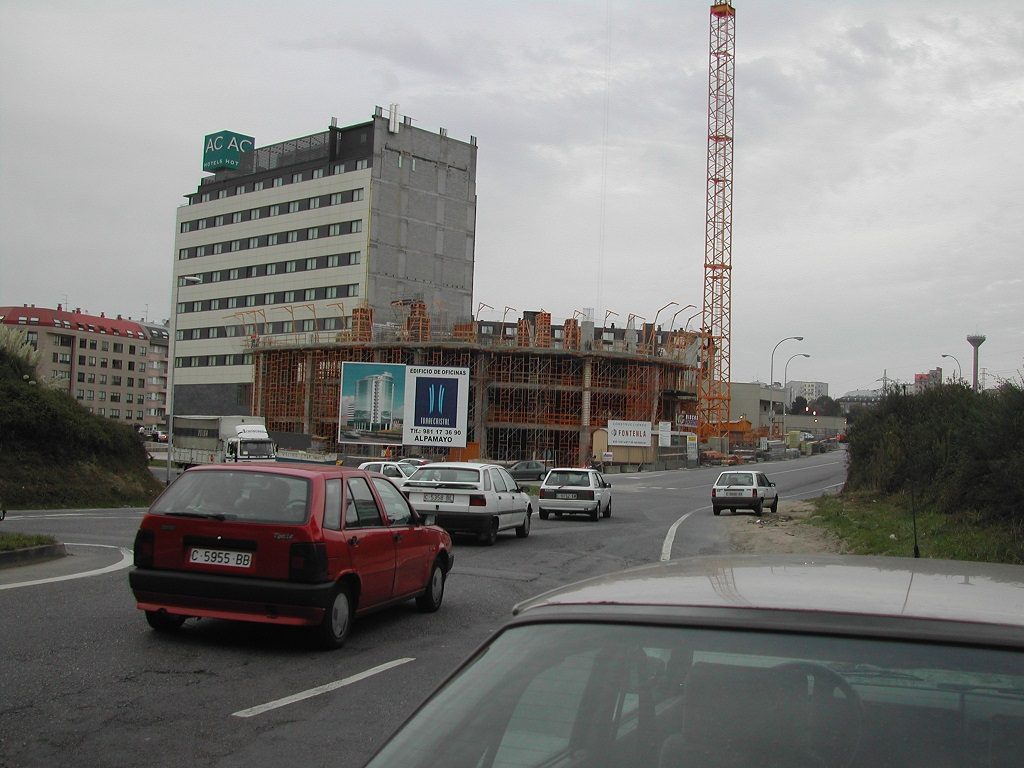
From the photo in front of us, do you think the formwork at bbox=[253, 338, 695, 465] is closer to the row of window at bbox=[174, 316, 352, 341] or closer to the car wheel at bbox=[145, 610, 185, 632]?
the row of window at bbox=[174, 316, 352, 341]

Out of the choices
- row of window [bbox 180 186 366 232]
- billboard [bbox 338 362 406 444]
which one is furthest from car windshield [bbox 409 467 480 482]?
row of window [bbox 180 186 366 232]

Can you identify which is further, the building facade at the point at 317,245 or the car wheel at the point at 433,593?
the building facade at the point at 317,245

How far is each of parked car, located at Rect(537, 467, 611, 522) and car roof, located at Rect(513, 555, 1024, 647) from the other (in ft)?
80.7

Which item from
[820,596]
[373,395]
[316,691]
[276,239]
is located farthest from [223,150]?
[820,596]

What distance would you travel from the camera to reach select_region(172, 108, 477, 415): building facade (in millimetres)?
83688

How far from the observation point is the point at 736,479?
3275cm

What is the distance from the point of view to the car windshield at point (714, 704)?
203 cm

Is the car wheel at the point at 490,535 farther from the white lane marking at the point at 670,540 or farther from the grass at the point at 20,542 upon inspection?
the grass at the point at 20,542

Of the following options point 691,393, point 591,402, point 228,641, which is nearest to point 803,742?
point 228,641

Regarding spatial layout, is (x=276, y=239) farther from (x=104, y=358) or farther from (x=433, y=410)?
(x=104, y=358)

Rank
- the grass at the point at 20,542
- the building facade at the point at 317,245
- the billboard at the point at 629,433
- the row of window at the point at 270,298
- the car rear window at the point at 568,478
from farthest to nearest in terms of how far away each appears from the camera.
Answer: the row of window at the point at 270,298
the building facade at the point at 317,245
the billboard at the point at 629,433
the car rear window at the point at 568,478
the grass at the point at 20,542

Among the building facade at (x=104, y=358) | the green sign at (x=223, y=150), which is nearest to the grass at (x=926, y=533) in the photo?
the green sign at (x=223, y=150)

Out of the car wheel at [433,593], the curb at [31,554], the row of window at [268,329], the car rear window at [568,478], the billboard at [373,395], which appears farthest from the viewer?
the row of window at [268,329]

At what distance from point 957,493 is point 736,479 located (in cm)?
1394
